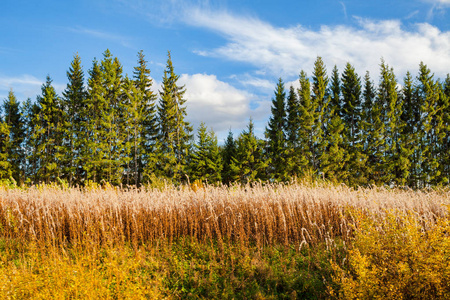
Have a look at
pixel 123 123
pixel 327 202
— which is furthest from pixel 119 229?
pixel 123 123

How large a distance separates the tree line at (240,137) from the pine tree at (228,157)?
111 millimetres

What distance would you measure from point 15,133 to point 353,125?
34812 mm

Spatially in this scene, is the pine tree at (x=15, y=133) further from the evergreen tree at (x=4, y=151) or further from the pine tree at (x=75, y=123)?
the pine tree at (x=75, y=123)

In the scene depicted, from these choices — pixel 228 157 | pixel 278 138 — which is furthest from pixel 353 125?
pixel 228 157

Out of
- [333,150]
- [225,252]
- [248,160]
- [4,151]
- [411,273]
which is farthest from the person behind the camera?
[4,151]

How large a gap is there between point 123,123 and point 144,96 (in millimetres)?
4341

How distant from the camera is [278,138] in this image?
28016mm

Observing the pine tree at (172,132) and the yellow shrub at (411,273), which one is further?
the pine tree at (172,132)

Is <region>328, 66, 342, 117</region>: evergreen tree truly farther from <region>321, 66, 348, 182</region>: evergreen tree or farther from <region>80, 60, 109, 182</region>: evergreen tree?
<region>80, 60, 109, 182</region>: evergreen tree

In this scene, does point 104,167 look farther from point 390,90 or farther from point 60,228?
point 390,90

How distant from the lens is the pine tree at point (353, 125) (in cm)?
2619

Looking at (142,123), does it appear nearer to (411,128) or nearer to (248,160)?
(248,160)

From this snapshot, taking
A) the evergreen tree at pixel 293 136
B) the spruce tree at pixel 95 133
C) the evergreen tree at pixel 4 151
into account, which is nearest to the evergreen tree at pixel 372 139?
the evergreen tree at pixel 293 136

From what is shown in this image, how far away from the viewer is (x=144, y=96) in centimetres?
3091
